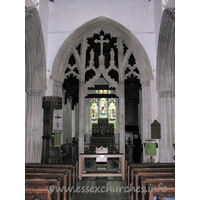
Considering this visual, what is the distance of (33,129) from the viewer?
7.97 meters

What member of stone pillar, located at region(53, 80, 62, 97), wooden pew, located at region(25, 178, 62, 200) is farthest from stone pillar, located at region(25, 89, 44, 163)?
wooden pew, located at region(25, 178, 62, 200)

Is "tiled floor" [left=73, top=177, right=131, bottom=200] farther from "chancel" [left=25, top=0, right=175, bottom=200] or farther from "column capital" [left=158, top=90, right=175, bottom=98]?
"column capital" [left=158, top=90, right=175, bottom=98]

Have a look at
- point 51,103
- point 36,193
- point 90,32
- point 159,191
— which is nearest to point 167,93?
point 90,32

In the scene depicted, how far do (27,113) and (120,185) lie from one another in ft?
13.0

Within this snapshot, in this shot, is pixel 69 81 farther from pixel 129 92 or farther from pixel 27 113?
pixel 27 113

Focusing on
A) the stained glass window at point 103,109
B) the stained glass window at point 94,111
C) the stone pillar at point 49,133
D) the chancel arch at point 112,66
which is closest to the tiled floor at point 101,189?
the stone pillar at point 49,133

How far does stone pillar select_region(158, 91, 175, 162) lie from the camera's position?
7.98m

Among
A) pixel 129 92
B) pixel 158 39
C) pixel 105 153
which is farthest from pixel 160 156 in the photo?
pixel 129 92

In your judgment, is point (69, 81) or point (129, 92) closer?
point (69, 81)

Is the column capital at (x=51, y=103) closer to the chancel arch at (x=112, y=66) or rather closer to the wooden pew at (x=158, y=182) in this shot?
the chancel arch at (x=112, y=66)

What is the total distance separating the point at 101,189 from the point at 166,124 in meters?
3.51

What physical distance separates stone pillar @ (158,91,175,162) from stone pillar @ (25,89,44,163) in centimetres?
425

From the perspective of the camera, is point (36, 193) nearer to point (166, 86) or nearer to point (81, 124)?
point (81, 124)

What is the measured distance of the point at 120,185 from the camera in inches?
248
